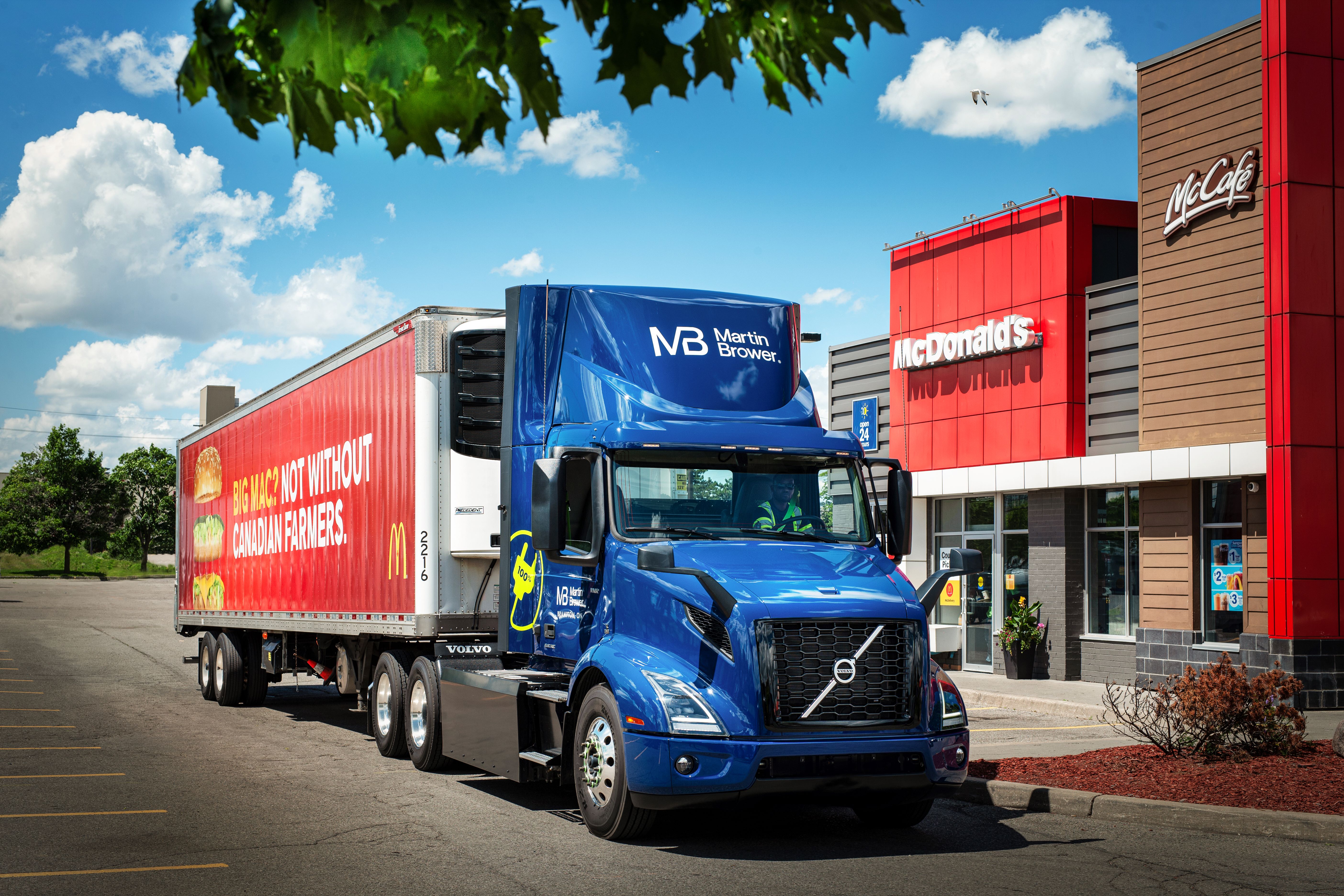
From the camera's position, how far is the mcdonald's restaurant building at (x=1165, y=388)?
16641 millimetres

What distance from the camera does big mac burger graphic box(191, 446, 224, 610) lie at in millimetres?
19594

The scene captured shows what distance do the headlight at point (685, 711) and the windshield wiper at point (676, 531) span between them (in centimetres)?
128

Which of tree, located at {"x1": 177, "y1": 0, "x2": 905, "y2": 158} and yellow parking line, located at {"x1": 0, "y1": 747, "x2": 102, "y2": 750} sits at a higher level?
tree, located at {"x1": 177, "y1": 0, "x2": 905, "y2": 158}

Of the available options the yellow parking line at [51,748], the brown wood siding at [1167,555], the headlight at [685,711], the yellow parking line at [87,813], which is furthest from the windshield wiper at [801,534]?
the brown wood siding at [1167,555]

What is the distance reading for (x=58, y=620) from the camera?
136 feet

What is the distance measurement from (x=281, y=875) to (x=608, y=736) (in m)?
2.21

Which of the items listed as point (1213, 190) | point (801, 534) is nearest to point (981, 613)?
point (1213, 190)

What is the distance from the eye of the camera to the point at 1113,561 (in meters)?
20.3

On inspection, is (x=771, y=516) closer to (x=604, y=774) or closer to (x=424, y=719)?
(x=604, y=774)

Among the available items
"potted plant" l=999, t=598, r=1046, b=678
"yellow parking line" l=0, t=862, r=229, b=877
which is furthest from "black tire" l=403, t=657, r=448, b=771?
"potted plant" l=999, t=598, r=1046, b=678

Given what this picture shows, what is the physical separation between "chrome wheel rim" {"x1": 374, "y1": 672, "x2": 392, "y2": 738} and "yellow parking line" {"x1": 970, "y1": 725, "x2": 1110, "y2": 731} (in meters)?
6.56

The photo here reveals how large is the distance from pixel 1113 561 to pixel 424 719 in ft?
41.0

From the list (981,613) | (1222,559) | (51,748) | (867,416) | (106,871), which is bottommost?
(51,748)

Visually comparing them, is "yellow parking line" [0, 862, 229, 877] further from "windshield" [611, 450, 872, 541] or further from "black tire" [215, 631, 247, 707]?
"black tire" [215, 631, 247, 707]
